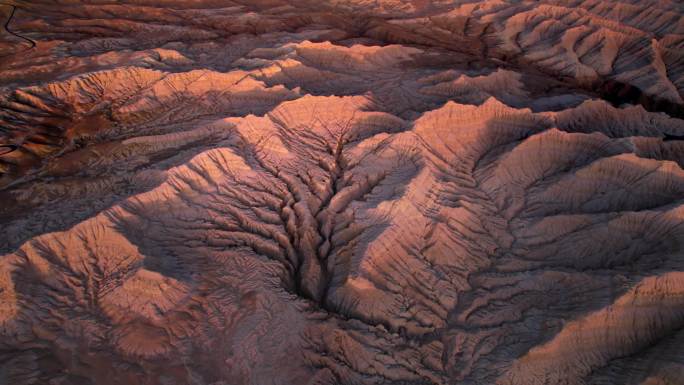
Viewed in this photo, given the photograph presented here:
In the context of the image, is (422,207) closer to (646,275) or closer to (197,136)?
(646,275)

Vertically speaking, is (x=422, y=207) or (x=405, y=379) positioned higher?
(x=422, y=207)

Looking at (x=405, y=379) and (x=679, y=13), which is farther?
(x=679, y=13)

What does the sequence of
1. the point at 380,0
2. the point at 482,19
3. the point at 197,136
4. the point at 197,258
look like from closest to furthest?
the point at 197,258 < the point at 197,136 < the point at 482,19 < the point at 380,0

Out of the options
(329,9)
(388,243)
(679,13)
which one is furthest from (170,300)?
(679,13)

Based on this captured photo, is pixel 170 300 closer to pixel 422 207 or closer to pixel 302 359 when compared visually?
pixel 302 359

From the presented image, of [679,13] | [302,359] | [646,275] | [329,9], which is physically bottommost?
[302,359]

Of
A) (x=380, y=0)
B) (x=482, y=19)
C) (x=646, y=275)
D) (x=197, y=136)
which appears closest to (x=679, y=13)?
(x=482, y=19)

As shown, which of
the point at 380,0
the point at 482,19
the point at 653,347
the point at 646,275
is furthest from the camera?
the point at 380,0
